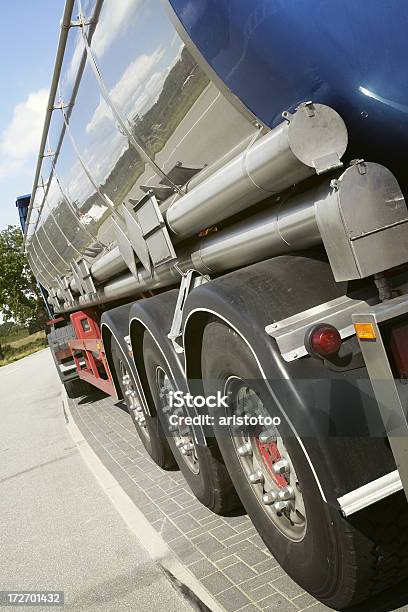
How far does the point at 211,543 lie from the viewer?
12.7ft

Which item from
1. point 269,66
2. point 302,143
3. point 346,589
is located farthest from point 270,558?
point 269,66

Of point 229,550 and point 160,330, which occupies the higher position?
point 160,330

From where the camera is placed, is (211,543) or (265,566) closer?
(265,566)

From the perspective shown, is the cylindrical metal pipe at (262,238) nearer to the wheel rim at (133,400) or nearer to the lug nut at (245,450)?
the lug nut at (245,450)

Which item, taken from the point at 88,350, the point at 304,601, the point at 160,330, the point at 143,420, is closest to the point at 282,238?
the point at 160,330

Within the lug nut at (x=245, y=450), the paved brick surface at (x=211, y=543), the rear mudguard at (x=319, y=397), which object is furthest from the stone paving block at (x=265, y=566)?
the rear mudguard at (x=319, y=397)

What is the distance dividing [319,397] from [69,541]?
294 cm

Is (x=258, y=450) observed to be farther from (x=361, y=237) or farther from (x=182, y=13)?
(x=182, y=13)

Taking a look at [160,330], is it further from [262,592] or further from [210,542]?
[262,592]

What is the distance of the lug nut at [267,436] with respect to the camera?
2.91m

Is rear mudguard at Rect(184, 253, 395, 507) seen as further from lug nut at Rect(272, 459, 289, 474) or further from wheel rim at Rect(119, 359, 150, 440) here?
wheel rim at Rect(119, 359, 150, 440)

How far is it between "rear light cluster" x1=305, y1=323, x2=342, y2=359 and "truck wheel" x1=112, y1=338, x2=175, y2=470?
286 centimetres

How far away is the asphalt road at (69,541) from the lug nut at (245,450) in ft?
2.70

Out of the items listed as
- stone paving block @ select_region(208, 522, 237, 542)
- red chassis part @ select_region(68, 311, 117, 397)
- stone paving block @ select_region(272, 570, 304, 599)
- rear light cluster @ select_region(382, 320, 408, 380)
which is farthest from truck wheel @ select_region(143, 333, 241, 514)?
red chassis part @ select_region(68, 311, 117, 397)
